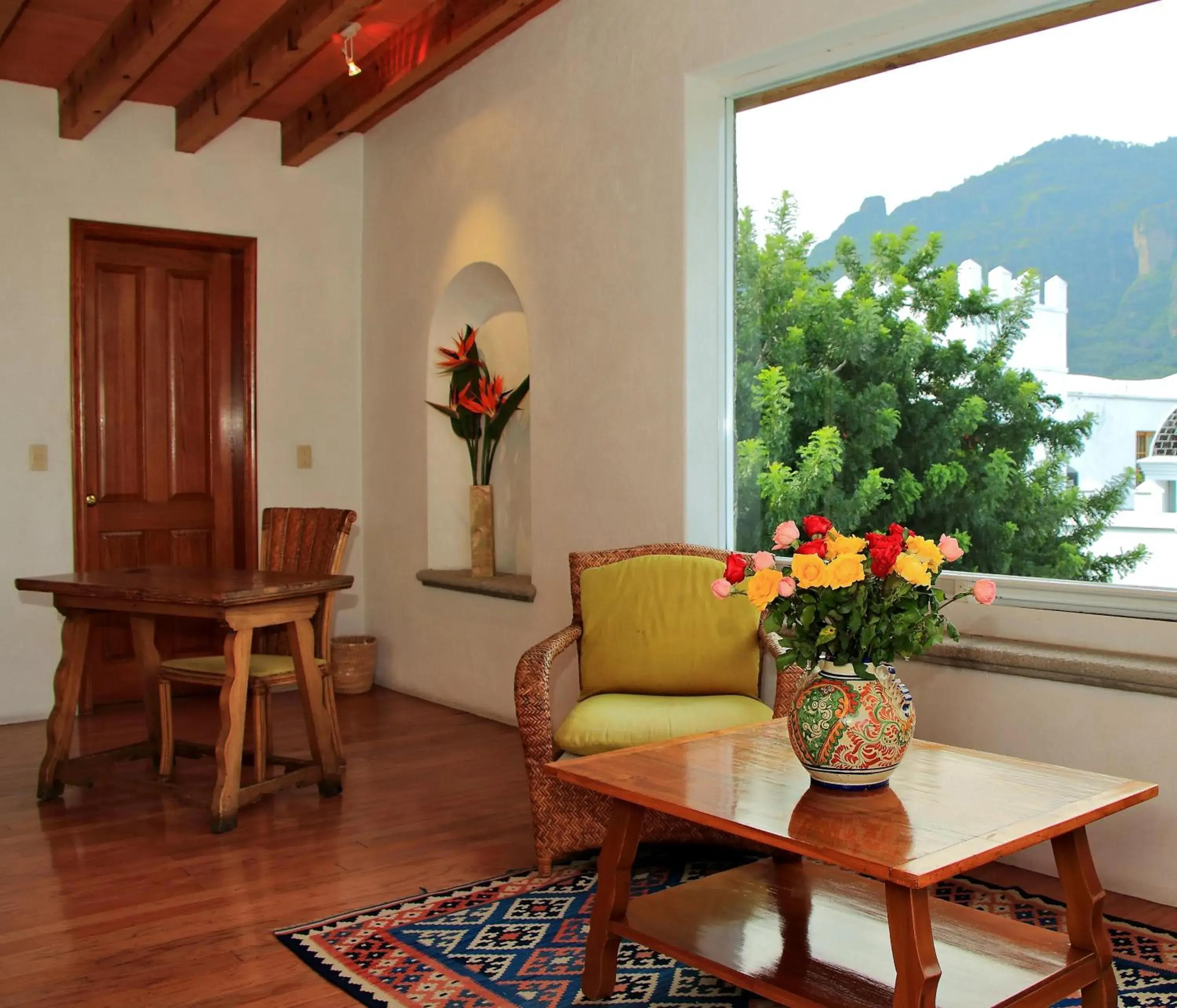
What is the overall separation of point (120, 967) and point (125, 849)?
0.86 metres

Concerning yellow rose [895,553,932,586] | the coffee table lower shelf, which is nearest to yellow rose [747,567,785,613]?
yellow rose [895,553,932,586]

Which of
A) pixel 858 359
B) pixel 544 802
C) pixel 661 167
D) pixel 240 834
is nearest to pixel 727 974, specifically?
pixel 544 802

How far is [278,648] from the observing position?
406 centimetres

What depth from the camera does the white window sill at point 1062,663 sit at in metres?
2.81

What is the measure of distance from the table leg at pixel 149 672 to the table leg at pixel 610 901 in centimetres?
224

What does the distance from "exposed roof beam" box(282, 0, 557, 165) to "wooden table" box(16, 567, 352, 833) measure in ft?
6.74

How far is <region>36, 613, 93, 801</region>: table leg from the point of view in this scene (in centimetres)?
382

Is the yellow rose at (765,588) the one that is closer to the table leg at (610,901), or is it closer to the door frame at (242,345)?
the table leg at (610,901)

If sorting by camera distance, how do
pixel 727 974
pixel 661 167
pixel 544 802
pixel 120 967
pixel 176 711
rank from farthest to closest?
pixel 176 711 → pixel 661 167 → pixel 544 802 → pixel 120 967 → pixel 727 974

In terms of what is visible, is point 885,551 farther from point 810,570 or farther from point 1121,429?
point 1121,429

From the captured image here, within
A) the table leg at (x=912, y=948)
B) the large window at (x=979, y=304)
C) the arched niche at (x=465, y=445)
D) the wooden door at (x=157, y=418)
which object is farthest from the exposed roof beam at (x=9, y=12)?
the table leg at (x=912, y=948)

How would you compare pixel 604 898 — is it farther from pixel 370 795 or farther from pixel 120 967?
pixel 370 795

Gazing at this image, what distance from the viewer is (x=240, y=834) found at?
11.4 ft

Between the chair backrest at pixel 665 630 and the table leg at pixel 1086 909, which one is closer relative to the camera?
the table leg at pixel 1086 909
